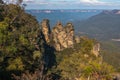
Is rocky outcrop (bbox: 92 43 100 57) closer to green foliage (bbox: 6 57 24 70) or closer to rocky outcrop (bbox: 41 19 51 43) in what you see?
rocky outcrop (bbox: 41 19 51 43)

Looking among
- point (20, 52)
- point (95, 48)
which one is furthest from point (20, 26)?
point (95, 48)

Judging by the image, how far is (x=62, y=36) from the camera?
468 feet

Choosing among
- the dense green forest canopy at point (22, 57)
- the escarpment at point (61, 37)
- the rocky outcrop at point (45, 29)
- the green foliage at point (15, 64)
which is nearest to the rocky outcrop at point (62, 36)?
the escarpment at point (61, 37)

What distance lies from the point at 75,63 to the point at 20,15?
19.8 meters

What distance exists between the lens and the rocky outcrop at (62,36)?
140 metres

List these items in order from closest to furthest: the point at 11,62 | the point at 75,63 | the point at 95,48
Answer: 1. the point at 11,62
2. the point at 75,63
3. the point at 95,48

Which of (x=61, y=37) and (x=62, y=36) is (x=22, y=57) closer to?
(x=61, y=37)

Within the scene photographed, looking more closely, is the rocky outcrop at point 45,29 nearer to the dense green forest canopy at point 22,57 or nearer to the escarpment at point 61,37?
the escarpment at point 61,37

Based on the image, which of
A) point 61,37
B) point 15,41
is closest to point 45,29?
point 61,37

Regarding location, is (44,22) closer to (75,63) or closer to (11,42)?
(75,63)

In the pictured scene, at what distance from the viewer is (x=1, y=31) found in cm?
6103

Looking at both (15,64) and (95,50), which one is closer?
(15,64)

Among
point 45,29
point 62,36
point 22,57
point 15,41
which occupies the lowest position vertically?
point 62,36

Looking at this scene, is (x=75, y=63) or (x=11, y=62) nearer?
(x=11, y=62)
